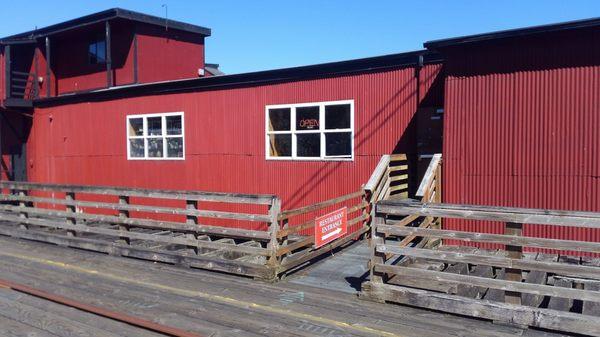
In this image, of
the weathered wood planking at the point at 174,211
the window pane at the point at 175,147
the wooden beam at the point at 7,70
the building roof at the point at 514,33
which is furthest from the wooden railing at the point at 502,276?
the wooden beam at the point at 7,70

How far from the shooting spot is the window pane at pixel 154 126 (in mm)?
14837

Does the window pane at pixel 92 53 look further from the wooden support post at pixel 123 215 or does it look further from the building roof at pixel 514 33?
the building roof at pixel 514 33

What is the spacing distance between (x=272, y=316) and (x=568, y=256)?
17.4 ft

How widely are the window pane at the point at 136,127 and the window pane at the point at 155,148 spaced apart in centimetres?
49

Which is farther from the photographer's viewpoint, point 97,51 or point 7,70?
point 97,51

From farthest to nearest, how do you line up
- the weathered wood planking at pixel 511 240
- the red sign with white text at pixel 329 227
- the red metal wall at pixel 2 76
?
the red metal wall at pixel 2 76 → the red sign with white text at pixel 329 227 → the weathered wood planking at pixel 511 240

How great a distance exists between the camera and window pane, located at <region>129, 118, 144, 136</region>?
1523 cm

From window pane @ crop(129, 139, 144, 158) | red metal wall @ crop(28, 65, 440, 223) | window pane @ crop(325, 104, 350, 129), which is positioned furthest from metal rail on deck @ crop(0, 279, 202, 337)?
window pane @ crop(129, 139, 144, 158)

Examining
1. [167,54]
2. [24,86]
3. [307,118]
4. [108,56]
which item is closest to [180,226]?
[307,118]

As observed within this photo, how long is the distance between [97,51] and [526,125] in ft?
53.5

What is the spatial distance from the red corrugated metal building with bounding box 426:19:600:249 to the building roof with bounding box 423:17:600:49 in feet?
0.05

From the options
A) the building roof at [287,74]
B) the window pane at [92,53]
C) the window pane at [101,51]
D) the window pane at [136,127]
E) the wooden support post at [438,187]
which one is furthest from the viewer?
the window pane at [92,53]

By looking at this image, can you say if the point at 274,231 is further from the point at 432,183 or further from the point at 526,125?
the point at 526,125

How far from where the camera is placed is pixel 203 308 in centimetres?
640
